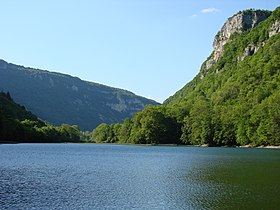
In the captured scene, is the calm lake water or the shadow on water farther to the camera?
the shadow on water

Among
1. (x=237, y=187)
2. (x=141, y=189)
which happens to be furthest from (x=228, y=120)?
(x=141, y=189)

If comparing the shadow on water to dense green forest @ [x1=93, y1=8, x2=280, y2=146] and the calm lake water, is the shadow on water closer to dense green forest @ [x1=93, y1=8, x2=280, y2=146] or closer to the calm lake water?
the calm lake water

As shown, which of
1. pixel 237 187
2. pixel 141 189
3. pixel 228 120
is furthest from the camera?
pixel 228 120

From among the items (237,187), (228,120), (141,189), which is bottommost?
(141,189)

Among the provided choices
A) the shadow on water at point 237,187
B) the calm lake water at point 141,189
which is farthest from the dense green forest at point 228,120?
the calm lake water at point 141,189

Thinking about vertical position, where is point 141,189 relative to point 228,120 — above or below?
below

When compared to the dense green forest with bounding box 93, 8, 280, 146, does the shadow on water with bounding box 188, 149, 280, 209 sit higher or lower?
→ lower

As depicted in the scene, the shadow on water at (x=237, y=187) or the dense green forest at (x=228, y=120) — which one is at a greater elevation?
the dense green forest at (x=228, y=120)

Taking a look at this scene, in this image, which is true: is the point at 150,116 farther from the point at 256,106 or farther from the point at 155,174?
the point at 155,174

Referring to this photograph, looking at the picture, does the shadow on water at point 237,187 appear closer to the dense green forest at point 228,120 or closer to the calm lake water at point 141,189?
the calm lake water at point 141,189

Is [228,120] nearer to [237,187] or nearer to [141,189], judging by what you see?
[237,187]

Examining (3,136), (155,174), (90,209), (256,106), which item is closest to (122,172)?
(155,174)

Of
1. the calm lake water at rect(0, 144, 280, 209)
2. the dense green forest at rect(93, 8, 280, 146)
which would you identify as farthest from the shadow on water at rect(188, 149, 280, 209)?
the dense green forest at rect(93, 8, 280, 146)

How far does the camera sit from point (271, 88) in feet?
569
